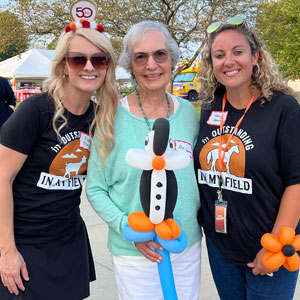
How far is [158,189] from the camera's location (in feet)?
4.83

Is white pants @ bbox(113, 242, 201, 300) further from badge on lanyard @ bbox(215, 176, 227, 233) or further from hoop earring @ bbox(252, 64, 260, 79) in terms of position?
hoop earring @ bbox(252, 64, 260, 79)

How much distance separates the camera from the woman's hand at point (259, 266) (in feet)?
6.12

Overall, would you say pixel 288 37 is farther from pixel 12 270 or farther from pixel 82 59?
pixel 12 270

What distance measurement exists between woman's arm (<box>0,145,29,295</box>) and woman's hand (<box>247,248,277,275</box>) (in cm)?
115

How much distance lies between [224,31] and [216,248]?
1183 mm

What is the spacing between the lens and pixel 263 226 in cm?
191

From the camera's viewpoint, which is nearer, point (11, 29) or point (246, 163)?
point (246, 163)

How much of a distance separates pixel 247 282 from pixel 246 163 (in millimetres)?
665

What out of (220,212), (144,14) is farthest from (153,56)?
(144,14)

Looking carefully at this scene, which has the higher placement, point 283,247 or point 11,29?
point 11,29

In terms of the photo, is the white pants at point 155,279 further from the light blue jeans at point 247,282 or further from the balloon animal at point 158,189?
the balloon animal at point 158,189

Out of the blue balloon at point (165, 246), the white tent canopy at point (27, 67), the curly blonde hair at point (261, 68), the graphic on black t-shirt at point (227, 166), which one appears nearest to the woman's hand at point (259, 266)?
the graphic on black t-shirt at point (227, 166)

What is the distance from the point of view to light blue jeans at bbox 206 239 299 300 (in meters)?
1.94

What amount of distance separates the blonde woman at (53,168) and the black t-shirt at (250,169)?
58cm
